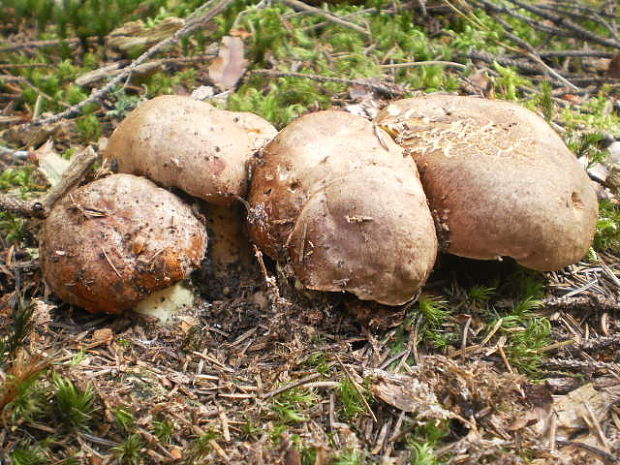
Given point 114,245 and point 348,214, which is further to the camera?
point 114,245

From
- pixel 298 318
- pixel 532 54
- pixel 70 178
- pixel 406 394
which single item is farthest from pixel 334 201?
pixel 532 54

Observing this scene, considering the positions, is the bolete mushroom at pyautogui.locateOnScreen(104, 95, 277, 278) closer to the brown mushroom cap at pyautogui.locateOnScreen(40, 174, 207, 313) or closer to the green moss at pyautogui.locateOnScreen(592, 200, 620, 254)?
the brown mushroom cap at pyautogui.locateOnScreen(40, 174, 207, 313)

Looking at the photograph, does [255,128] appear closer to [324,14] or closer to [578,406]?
[324,14]

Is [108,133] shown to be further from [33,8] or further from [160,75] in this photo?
[33,8]

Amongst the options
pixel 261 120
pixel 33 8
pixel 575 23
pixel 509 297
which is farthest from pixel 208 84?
pixel 575 23

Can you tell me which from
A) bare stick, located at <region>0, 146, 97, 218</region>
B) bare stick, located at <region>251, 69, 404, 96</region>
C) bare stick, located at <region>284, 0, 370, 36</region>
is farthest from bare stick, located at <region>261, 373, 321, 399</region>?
bare stick, located at <region>284, 0, 370, 36</region>

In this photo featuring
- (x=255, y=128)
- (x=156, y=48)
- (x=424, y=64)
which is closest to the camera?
(x=255, y=128)
